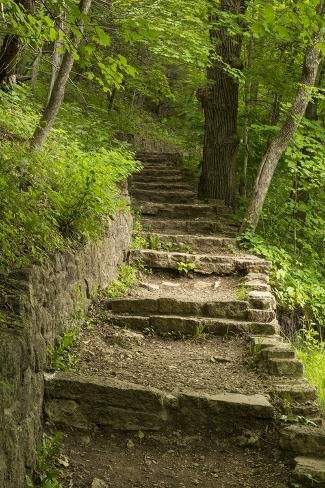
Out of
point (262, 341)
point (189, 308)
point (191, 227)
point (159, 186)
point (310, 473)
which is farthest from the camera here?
point (159, 186)

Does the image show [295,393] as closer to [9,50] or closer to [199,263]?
[199,263]

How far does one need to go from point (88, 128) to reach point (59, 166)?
5.12 meters

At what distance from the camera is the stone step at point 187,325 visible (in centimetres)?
638

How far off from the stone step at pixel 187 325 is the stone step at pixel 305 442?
2309 millimetres

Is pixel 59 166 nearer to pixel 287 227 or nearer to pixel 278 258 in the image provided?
pixel 278 258

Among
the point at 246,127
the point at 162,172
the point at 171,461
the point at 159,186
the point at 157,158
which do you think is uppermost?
the point at 246,127

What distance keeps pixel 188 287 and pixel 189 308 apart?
1331 millimetres

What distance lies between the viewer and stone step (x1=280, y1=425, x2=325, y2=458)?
4.06m

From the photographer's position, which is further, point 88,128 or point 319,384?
point 88,128

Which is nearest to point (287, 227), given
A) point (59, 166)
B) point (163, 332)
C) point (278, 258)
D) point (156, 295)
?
point (278, 258)

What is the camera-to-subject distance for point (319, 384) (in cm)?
551

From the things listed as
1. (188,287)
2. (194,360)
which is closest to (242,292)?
(188,287)

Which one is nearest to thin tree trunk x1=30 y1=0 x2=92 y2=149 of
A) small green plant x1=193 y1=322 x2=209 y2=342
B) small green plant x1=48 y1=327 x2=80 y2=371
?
small green plant x1=48 y1=327 x2=80 y2=371

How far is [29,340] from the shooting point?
3633 mm
